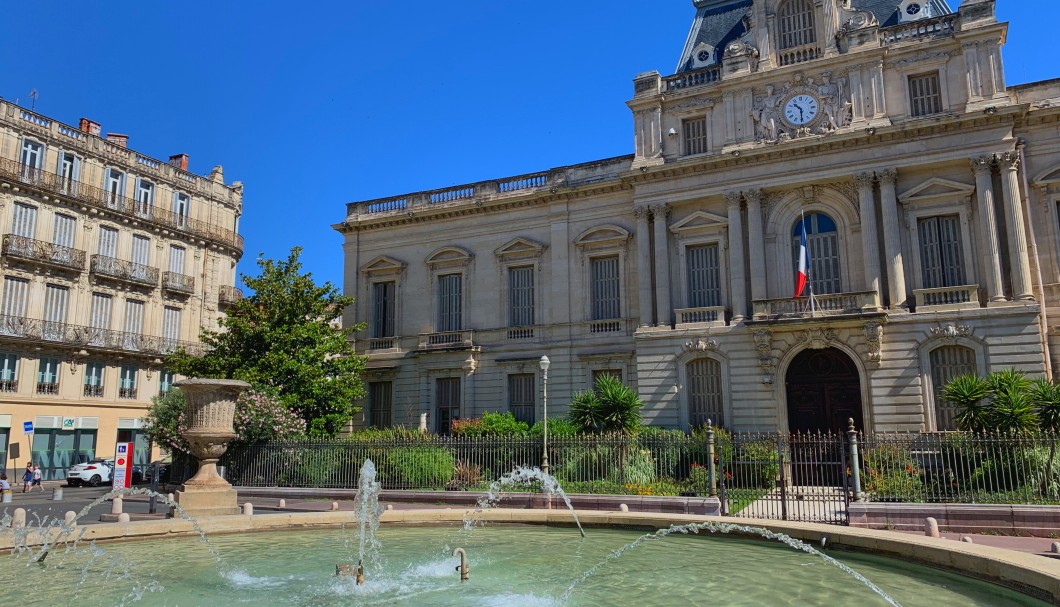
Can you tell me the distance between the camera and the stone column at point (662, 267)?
26.0 meters

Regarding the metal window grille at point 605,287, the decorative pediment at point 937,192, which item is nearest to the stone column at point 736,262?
the metal window grille at point 605,287

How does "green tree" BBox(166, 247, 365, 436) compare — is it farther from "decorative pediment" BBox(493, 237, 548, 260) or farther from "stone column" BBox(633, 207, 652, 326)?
"stone column" BBox(633, 207, 652, 326)

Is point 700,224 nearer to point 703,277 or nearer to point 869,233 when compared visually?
point 703,277

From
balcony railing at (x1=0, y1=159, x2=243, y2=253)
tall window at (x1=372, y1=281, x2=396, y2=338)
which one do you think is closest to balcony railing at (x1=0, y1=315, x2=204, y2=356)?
balcony railing at (x1=0, y1=159, x2=243, y2=253)

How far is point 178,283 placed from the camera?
3716 cm

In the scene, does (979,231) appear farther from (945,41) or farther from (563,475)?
(563,475)

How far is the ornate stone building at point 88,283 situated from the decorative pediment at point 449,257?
14355mm

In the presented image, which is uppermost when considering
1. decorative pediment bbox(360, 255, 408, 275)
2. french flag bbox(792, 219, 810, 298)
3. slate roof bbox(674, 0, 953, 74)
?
slate roof bbox(674, 0, 953, 74)

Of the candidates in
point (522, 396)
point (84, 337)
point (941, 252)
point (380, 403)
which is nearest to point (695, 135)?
point (941, 252)

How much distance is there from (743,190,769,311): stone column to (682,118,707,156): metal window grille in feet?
8.42

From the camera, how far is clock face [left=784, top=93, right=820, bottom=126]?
24.5m

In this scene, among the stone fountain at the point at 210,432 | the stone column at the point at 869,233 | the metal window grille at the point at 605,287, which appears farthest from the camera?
the metal window grille at the point at 605,287

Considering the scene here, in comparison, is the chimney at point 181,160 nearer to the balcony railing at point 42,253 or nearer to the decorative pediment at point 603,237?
the balcony railing at point 42,253

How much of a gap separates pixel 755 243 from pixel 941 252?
543 centimetres
